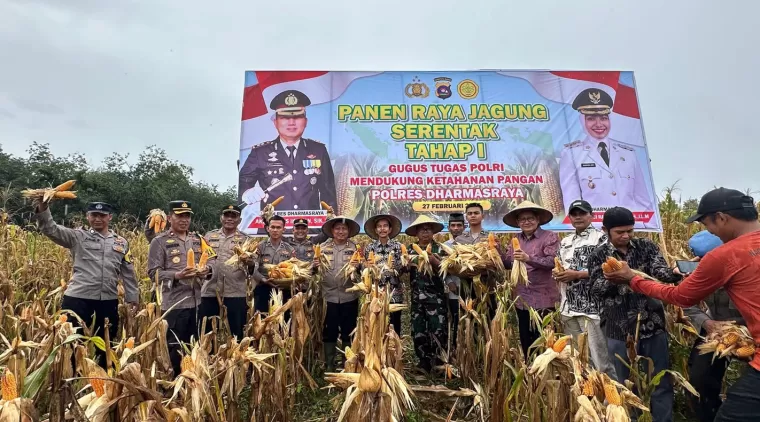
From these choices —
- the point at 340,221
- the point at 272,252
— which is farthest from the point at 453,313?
the point at 272,252

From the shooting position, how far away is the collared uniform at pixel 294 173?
22.5 feet

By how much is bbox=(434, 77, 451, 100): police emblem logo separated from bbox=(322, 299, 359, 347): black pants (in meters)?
4.63

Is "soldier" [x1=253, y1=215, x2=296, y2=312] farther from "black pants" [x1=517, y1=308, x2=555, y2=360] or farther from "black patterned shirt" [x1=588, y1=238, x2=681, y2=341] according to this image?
"black patterned shirt" [x1=588, y1=238, x2=681, y2=341]

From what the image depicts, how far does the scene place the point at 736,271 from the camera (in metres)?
1.95

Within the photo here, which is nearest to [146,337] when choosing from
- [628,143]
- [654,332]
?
[654,332]

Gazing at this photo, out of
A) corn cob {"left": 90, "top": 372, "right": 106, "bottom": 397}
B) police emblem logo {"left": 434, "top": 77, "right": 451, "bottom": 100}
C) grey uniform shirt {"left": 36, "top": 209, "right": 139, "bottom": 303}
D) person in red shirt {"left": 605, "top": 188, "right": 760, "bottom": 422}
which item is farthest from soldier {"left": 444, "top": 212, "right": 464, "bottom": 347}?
police emblem logo {"left": 434, "top": 77, "right": 451, "bottom": 100}

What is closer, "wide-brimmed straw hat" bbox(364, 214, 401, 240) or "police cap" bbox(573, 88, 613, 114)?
"wide-brimmed straw hat" bbox(364, 214, 401, 240)

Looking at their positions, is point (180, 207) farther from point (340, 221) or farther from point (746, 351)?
point (746, 351)

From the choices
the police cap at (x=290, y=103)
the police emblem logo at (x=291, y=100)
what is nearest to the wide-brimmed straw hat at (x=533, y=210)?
the police cap at (x=290, y=103)

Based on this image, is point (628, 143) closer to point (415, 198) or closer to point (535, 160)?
point (535, 160)

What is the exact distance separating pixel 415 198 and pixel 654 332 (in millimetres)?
4576

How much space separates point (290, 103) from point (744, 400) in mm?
6986

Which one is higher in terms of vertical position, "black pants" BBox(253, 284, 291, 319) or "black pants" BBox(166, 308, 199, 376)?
"black pants" BBox(253, 284, 291, 319)

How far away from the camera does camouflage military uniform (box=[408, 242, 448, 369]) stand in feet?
14.1
